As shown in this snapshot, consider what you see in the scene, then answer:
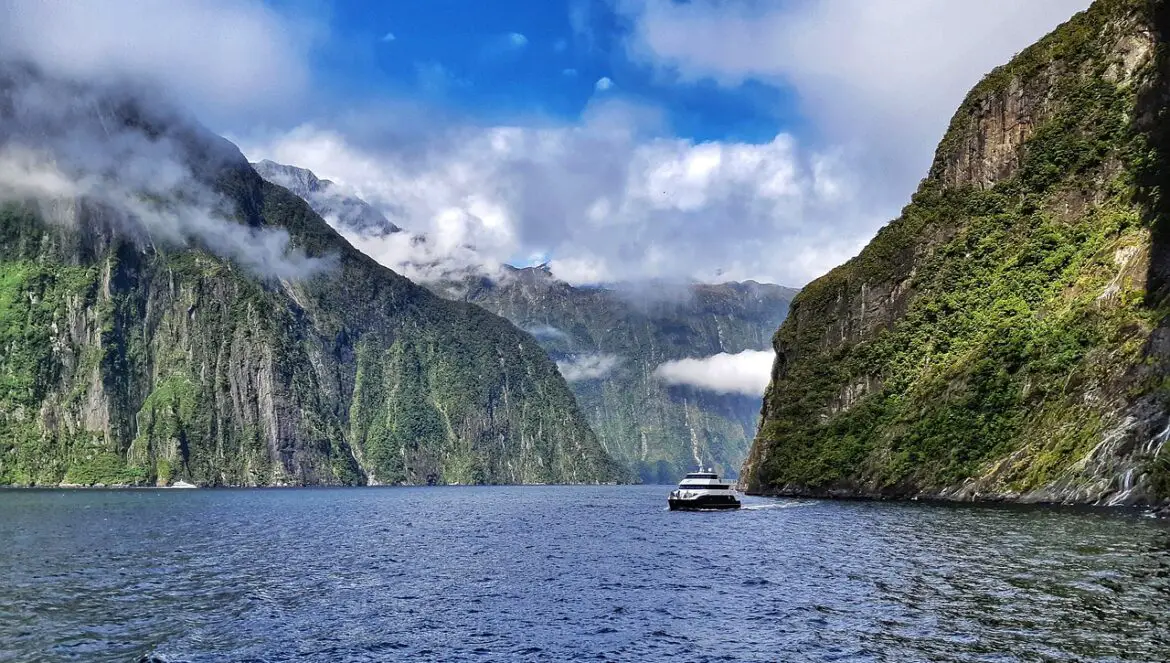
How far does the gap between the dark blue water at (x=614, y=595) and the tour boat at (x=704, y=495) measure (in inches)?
1777

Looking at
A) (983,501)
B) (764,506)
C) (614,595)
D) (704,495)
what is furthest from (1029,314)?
(614,595)

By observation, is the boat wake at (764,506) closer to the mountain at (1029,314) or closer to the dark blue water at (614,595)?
the mountain at (1029,314)

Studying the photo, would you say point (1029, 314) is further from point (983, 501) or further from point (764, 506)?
point (764, 506)

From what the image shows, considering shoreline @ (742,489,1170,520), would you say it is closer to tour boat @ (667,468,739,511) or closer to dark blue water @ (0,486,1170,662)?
dark blue water @ (0,486,1170,662)

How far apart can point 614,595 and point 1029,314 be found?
117046 millimetres

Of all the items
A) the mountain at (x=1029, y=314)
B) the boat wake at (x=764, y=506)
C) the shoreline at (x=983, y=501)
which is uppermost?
the mountain at (x=1029, y=314)

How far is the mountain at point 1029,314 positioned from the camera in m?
116

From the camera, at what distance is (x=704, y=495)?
144m

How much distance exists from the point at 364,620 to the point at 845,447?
459ft

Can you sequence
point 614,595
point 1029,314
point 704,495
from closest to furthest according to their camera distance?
point 614,595 → point 704,495 → point 1029,314

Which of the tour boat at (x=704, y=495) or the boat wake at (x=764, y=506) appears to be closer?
the boat wake at (x=764, y=506)

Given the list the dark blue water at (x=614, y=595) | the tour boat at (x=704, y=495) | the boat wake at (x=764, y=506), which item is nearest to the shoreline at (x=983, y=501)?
the dark blue water at (x=614, y=595)

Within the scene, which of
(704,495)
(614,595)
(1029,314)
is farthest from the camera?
(1029,314)

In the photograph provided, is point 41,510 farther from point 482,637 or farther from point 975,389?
point 975,389
